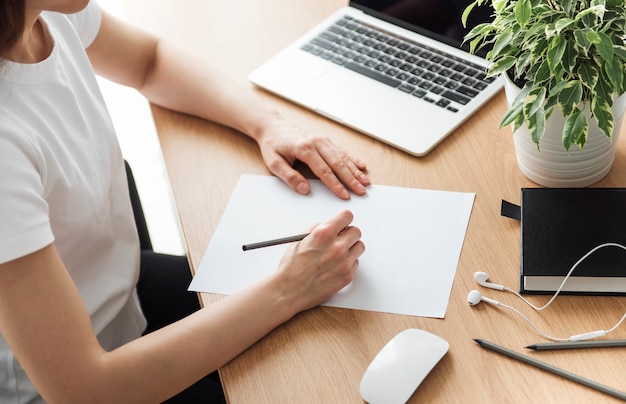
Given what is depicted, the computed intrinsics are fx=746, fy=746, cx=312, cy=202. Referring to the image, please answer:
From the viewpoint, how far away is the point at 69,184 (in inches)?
41.6

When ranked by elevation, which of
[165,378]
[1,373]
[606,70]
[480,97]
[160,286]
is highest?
[606,70]

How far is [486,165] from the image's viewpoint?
3.90 ft

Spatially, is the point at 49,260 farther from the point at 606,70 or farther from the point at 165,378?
the point at 606,70

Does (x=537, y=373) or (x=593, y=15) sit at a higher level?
(x=593, y=15)

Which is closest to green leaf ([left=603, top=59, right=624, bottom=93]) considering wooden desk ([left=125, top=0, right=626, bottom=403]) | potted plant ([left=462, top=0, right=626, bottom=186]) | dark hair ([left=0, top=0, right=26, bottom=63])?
potted plant ([left=462, top=0, right=626, bottom=186])

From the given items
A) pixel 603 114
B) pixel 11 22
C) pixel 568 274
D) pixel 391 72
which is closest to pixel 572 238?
pixel 568 274

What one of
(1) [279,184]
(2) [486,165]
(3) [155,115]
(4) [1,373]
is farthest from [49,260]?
(2) [486,165]

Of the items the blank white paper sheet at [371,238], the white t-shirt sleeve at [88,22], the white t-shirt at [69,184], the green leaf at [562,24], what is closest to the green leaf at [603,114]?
the green leaf at [562,24]

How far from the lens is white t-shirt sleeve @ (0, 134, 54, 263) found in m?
0.87

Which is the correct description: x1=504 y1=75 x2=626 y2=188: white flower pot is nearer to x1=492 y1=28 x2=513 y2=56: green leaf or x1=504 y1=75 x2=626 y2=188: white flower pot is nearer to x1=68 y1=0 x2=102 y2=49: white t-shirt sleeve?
x1=492 y1=28 x2=513 y2=56: green leaf

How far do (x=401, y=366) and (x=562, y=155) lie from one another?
1.31ft

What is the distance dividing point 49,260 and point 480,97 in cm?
75

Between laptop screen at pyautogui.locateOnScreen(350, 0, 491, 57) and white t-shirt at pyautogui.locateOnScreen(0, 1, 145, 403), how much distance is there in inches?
20.9

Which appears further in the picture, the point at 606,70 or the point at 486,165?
the point at 486,165
